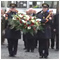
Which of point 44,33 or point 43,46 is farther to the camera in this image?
point 43,46

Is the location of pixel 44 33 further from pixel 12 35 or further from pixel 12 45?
pixel 12 45

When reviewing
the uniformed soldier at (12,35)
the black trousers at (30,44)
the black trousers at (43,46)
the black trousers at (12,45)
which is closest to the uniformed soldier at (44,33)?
the black trousers at (43,46)

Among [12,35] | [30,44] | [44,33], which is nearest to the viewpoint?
[44,33]

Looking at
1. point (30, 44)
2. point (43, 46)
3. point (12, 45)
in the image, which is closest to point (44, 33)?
point (43, 46)

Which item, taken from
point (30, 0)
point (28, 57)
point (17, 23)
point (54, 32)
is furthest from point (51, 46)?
point (30, 0)

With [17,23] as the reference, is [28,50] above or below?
below

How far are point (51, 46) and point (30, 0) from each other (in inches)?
223

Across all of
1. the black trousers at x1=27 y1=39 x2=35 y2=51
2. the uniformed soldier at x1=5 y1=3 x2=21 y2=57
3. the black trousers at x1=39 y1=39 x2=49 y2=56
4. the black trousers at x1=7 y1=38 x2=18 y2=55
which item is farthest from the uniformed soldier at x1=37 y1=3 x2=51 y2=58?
the black trousers at x1=27 y1=39 x2=35 y2=51

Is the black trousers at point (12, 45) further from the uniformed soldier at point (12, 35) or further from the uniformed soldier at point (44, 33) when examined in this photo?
the uniformed soldier at point (44, 33)

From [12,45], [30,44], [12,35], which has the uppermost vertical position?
[12,35]

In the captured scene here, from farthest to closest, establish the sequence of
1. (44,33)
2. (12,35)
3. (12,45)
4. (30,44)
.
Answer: (30,44) < (12,45) < (12,35) < (44,33)

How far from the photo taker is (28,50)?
378 inches

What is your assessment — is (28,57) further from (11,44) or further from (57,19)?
(57,19)

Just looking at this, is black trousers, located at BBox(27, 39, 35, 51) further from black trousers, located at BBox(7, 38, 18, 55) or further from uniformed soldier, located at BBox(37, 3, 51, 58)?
uniformed soldier, located at BBox(37, 3, 51, 58)
